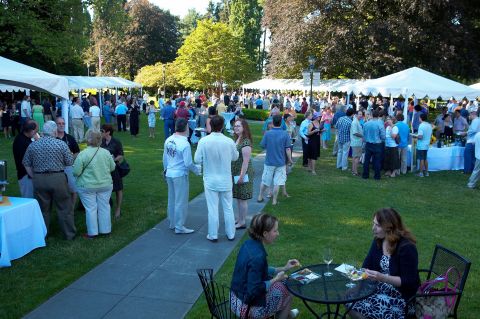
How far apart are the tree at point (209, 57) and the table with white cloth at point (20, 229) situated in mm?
39662

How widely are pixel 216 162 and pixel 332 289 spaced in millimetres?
3073

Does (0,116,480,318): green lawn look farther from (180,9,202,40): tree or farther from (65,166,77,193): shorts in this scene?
(180,9,202,40): tree

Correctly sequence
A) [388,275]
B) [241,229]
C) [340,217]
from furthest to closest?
1. [340,217]
2. [241,229]
3. [388,275]

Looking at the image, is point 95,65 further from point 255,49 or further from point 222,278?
point 222,278

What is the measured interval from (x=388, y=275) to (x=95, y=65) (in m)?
63.7

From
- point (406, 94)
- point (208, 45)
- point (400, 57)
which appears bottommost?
point (406, 94)

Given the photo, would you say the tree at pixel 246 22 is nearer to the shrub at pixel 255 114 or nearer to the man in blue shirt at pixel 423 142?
the shrub at pixel 255 114

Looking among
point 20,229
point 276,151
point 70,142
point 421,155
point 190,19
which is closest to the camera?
point 20,229

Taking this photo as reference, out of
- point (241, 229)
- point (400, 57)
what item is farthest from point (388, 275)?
point (400, 57)

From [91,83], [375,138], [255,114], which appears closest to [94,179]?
[375,138]

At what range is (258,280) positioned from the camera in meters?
3.57

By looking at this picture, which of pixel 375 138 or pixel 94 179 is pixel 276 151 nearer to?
pixel 94 179

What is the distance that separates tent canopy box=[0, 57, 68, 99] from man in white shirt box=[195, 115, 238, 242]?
3.14 meters

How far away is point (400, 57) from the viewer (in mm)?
29312
